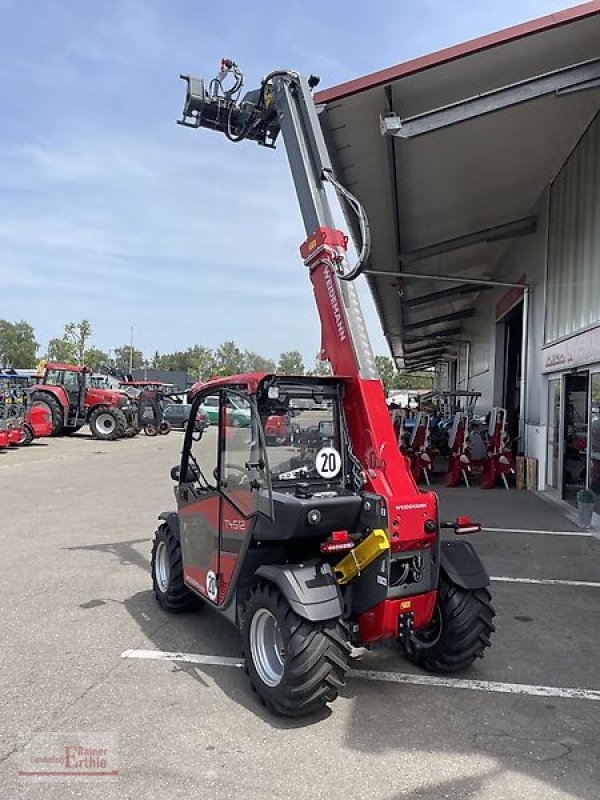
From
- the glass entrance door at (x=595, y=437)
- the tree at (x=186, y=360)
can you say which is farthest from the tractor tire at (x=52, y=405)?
the tree at (x=186, y=360)

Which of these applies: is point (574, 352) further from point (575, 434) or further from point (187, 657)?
point (187, 657)

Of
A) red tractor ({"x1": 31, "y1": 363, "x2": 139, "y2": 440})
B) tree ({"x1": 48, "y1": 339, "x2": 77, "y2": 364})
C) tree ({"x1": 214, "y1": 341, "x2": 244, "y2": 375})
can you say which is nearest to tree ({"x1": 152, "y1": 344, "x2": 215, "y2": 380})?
tree ({"x1": 214, "y1": 341, "x2": 244, "y2": 375})

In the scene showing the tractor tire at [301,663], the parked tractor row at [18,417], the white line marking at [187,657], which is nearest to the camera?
the tractor tire at [301,663]

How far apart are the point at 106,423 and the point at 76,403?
124 cm

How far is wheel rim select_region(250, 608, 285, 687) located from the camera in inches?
143

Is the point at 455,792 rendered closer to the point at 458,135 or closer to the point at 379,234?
the point at 458,135

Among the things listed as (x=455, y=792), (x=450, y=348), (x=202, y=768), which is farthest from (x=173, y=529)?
(x=450, y=348)

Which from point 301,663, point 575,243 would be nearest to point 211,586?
point 301,663

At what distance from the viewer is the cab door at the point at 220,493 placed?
3.89m

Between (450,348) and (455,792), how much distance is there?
34.6 meters

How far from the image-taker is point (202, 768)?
2990mm

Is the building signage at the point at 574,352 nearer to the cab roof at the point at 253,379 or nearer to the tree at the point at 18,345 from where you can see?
the cab roof at the point at 253,379

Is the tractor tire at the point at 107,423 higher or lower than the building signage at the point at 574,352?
lower

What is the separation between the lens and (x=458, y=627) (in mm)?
3902
